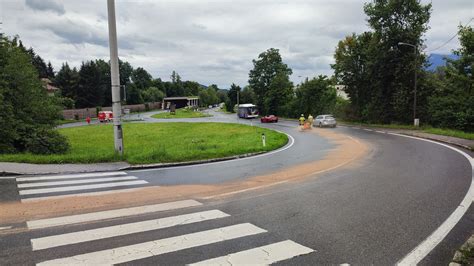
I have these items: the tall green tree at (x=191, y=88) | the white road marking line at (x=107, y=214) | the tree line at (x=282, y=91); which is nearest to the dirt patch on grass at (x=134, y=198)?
the white road marking line at (x=107, y=214)

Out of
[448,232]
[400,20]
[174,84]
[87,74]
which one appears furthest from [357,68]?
[174,84]

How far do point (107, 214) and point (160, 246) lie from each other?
2.10 meters

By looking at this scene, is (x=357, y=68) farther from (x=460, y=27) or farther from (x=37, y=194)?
(x=37, y=194)

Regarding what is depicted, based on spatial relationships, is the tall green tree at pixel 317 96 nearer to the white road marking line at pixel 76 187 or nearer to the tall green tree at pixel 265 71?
the tall green tree at pixel 265 71

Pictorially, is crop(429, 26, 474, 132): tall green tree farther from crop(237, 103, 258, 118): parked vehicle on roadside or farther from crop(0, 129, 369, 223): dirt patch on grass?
crop(237, 103, 258, 118): parked vehicle on roadside

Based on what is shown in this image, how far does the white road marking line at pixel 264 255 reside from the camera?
4.77 metres

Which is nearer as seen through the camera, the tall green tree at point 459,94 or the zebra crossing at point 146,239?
the zebra crossing at point 146,239

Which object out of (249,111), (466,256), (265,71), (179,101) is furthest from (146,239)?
(179,101)

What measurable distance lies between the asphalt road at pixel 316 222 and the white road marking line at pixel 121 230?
144 millimetres

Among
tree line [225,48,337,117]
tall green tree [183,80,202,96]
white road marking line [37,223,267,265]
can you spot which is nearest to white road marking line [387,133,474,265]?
white road marking line [37,223,267,265]

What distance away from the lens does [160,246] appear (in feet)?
17.4

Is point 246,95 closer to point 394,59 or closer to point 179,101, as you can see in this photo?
point 179,101

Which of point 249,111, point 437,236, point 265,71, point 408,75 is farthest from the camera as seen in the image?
point 265,71

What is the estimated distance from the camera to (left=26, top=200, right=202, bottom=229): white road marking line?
20.8 ft
